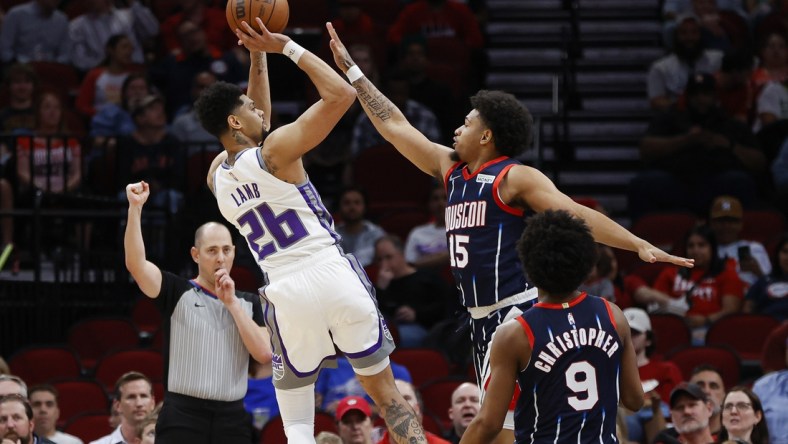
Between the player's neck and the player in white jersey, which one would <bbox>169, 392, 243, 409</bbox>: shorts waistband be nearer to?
the player in white jersey

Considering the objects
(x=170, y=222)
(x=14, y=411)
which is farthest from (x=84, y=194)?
(x=14, y=411)

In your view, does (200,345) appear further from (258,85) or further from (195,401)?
(258,85)

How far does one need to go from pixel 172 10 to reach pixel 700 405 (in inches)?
383

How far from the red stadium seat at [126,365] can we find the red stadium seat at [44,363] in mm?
230

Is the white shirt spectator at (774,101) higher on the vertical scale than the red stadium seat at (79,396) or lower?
higher

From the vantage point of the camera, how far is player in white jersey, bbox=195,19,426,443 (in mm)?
6305

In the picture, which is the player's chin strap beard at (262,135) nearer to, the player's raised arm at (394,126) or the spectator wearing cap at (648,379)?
the player's raised arm at (394,126)

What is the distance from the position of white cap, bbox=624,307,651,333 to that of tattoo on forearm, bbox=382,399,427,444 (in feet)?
12.6

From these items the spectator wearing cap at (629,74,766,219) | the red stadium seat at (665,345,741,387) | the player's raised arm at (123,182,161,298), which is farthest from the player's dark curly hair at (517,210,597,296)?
the spectator wearing cap at (629,74,766,219)

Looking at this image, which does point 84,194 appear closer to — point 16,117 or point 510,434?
point 16,117

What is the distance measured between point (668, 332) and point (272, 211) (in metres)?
5.32

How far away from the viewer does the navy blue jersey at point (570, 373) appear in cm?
512

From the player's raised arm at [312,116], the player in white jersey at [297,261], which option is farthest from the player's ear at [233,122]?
the player's raised arm at [312,116]

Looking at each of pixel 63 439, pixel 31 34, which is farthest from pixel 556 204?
pixel 31 34
